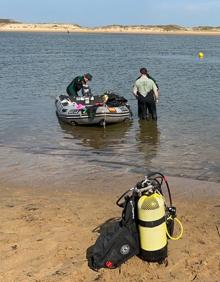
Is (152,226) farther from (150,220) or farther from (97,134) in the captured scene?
(97,134)

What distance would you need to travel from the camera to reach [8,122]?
601 inches

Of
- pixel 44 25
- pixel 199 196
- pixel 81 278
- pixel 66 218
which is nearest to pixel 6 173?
pixel 66 218

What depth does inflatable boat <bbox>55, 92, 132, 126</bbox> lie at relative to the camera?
14297mm

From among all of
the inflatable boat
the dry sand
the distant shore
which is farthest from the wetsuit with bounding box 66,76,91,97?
the distant shore

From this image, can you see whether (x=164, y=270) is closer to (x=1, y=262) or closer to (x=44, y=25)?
(x=1, y=262)

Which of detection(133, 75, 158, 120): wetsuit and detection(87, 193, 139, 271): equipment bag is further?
detection(133, 75, 158, 120): wetsuit

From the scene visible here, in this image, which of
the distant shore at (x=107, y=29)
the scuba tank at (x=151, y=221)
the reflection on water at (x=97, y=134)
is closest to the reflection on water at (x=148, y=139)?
the reflection on water at (x=97, y=134)

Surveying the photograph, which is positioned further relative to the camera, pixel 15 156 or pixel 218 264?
pixel 15 156

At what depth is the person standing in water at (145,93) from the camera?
1459cm

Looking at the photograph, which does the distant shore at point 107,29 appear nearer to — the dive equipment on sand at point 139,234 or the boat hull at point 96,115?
the boat hull at point 96,115

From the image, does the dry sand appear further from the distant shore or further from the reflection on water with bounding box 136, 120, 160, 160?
the distant shore

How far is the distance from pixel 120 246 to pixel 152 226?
0.46m

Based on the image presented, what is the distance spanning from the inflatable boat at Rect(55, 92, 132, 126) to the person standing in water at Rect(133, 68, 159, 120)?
62cm

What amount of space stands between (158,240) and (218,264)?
812 millimetres
